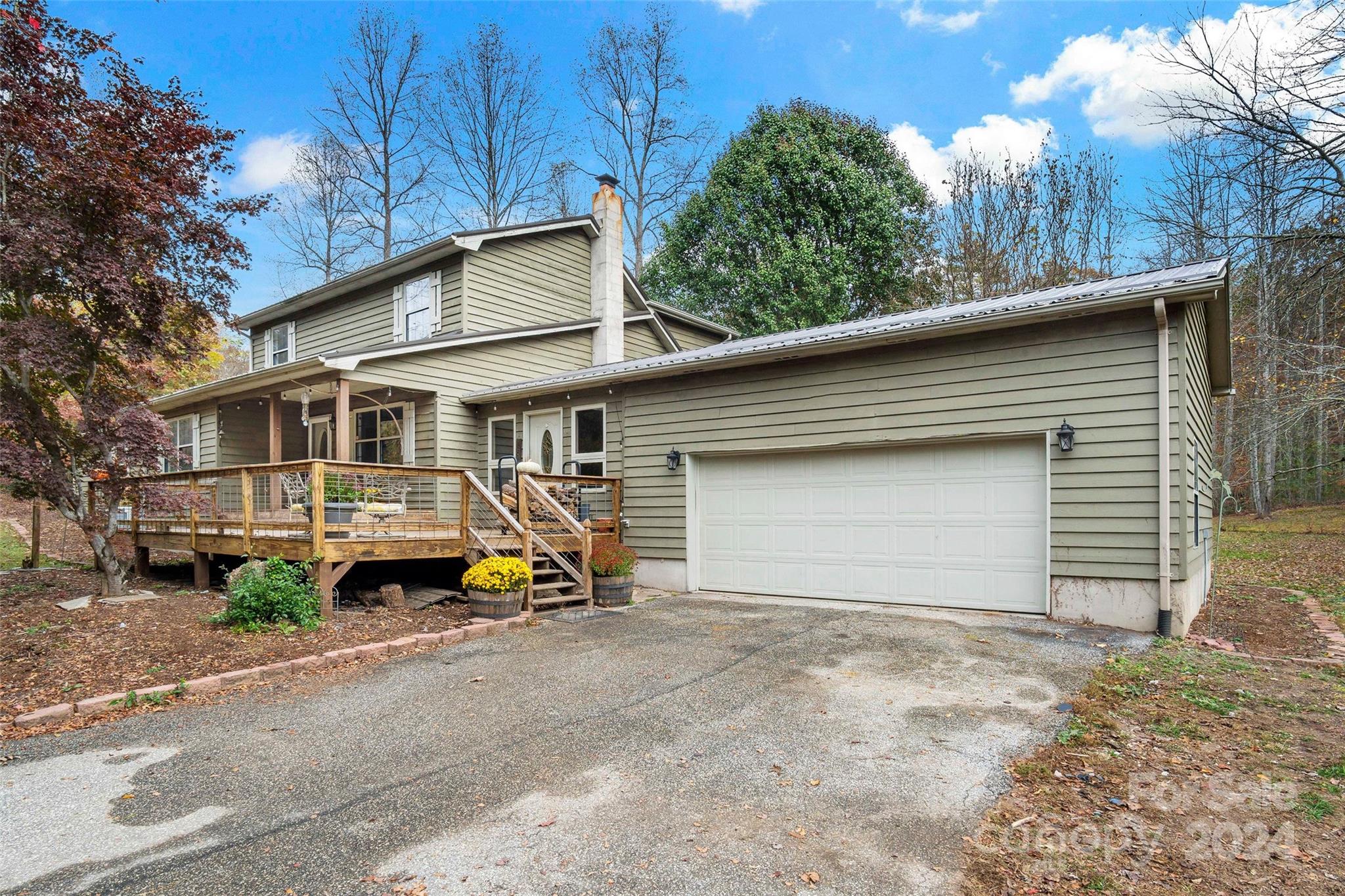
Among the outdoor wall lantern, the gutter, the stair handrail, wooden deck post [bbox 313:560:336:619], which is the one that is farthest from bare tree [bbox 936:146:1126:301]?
wooden deck post [bbox 313:560:336:619]

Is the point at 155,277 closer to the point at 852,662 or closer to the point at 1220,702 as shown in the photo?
the point at 852,662

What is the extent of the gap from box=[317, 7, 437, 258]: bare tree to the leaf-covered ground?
23.2 m

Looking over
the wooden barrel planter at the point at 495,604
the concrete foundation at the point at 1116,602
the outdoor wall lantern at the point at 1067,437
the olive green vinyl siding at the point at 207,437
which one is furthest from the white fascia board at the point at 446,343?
the concrete foundation at the point at 1116,602

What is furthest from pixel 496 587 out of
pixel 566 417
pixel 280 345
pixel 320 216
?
pixel 320 216

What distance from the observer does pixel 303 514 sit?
874cm

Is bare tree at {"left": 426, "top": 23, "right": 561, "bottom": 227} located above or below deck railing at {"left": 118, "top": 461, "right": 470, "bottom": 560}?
above

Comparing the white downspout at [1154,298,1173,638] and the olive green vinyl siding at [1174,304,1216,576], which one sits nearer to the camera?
Result: the white downspout at [1154,298,1173,638]

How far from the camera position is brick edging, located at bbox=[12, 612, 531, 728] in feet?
15.0

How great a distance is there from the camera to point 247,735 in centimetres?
432

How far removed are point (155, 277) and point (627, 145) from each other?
19.2m

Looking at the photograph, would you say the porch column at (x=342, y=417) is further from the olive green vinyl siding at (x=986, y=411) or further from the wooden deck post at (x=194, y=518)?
the olive green vinyl siding at (x=986, y=411)

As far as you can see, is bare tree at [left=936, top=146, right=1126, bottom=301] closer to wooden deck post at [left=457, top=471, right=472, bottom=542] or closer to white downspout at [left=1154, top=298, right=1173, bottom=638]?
white downspout at [left=1154, top=298, right=1173, bottom=638]

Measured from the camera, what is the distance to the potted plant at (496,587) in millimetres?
7480

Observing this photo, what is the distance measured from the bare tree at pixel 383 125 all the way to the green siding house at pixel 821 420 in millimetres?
10068
